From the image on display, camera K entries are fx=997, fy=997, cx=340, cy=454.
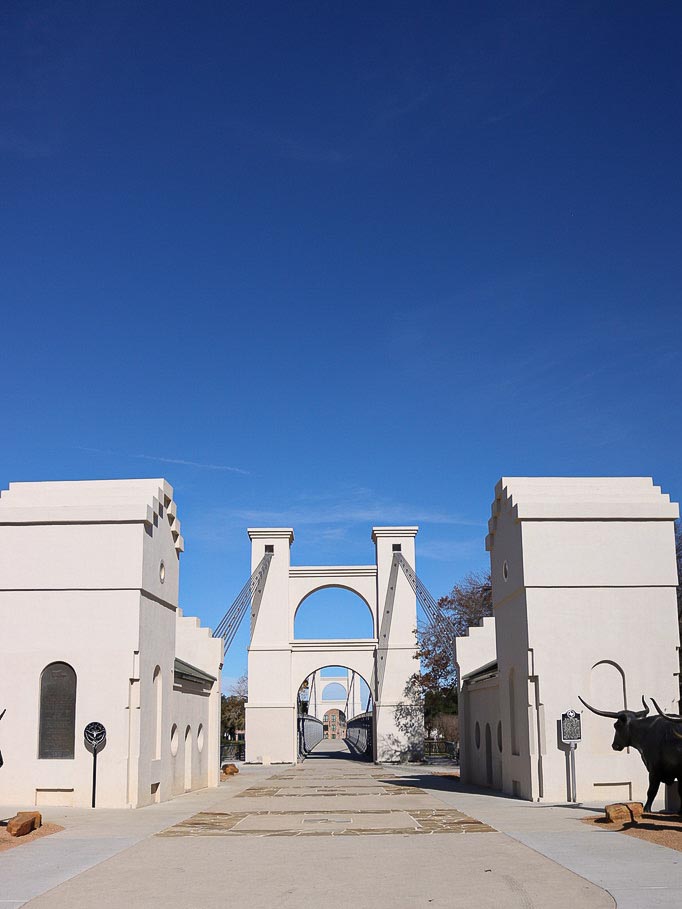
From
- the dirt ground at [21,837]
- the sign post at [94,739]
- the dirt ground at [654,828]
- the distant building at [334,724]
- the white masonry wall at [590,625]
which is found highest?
the white masonry wall at [590,625]

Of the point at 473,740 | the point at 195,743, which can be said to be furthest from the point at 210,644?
the point at 473,740

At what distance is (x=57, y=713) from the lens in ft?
67.8

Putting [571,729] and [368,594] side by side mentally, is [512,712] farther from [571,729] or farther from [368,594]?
[368,594]

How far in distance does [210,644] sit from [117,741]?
11.0m

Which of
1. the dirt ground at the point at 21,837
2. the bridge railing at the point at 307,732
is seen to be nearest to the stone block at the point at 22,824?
the dirt ground at the point at 21,837

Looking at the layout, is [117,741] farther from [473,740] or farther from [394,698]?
[394,698]

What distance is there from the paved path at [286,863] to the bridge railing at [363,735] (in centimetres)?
3696

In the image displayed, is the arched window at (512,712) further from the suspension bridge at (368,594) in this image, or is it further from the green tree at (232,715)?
the green tree at (232,715)

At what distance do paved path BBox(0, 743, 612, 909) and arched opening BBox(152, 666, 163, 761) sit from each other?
240cm

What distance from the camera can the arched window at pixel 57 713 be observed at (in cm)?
2053

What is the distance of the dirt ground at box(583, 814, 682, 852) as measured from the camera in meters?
13.3

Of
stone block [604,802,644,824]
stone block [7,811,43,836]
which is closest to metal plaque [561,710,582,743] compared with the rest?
stone block [604,802,644,824]

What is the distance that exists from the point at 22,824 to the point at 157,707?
27.2ft

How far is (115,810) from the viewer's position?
19.8m
